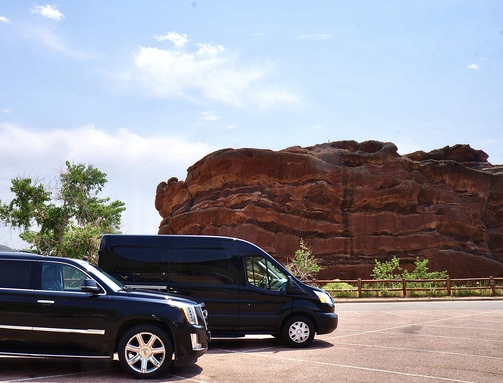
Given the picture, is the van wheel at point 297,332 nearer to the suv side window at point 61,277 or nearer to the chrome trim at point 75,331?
the chrome trim at point 75,331

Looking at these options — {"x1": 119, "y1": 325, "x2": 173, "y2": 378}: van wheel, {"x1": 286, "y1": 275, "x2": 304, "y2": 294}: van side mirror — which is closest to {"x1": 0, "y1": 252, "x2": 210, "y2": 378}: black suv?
{"x1": 119, "y1": 325, "x2": 173, "y2": 378}: van wheel

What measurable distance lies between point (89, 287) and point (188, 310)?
144 centimetres

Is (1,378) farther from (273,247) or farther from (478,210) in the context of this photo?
(478,210)

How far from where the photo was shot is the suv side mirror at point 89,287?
763 centimetres

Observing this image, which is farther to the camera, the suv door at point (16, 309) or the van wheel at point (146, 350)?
the suv door at point (16, 309)

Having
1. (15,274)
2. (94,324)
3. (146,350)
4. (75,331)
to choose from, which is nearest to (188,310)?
(146,350)

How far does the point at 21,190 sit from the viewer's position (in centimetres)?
5303

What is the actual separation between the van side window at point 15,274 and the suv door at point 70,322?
0.32 meters

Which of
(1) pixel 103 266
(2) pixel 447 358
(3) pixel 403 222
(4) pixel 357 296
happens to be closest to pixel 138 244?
(1) pixel 103 266

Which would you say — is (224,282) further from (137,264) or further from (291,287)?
(137,264)

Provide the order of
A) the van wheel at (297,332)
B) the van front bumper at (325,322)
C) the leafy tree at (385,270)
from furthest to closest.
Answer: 1. the leafy tree at (385,270)
2. the van front bumper at (325,322)
3. the van wheel at (297,332)

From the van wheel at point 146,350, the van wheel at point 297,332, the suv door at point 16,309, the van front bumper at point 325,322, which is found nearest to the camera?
the van wheel at point 146,350

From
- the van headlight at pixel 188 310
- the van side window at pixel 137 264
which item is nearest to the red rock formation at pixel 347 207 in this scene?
the van side window at pixel 137 264

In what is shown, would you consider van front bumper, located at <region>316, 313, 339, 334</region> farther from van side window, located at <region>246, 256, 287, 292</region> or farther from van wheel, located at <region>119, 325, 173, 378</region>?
van wheel, located at <region>119, 325, 173, 378</region>
